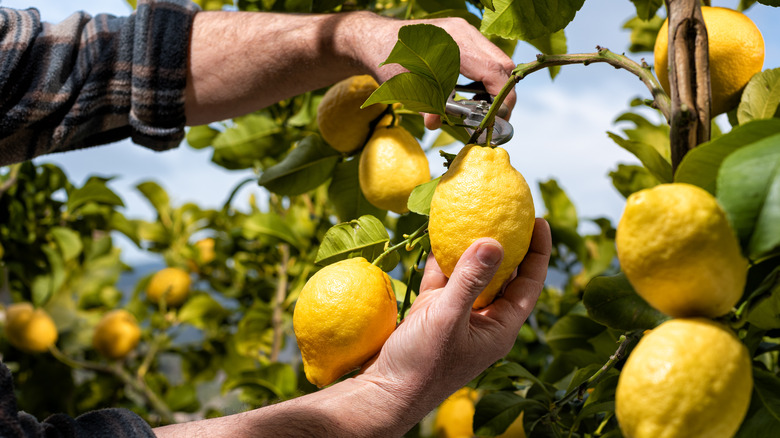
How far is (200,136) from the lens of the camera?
138cm

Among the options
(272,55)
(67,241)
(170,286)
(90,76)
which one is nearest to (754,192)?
(272,55)

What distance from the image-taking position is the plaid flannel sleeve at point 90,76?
1103 mm

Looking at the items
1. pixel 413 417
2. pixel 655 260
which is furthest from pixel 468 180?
pixel 413 417

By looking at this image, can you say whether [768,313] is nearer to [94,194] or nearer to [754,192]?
[754,192]

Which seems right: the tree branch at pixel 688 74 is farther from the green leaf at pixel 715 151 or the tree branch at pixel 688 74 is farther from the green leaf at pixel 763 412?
the green leaf at pixel 763 412

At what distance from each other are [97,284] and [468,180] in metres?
2.19

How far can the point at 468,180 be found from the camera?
20.5 inches

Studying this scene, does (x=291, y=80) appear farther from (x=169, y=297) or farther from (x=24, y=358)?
(x=24, y=358)

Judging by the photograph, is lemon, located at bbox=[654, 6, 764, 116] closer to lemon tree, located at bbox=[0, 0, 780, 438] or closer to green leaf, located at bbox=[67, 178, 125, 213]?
lemon tree, located at bbox=[0, 0, 780, 438]

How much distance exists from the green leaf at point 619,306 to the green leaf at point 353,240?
0.94ft

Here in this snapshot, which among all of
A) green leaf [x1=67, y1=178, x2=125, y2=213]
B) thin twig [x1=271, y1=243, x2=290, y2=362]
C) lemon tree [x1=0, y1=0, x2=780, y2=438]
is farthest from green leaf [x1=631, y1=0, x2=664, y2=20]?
green leaf [x1=67, y1=178, x2=125, y2=213]

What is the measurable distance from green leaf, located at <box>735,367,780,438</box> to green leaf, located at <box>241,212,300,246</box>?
3.86 ft

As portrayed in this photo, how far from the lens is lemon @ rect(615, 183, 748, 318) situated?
0.31m

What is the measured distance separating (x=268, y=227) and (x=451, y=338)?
0.94 metres
